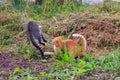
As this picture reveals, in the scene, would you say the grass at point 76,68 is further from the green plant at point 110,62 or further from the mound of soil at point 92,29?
the mound of soil at point 92,29

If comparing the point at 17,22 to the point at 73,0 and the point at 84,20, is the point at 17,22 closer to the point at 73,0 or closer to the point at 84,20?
the point at 84,20

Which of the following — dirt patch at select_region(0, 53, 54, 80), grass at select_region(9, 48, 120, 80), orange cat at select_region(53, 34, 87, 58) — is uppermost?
orange cat at select_region(53, 34, 87, 58)

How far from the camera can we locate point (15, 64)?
578 cm

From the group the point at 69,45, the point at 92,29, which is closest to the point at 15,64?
the point at 69,45

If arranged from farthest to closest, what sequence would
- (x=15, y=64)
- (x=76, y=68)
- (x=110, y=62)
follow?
(x=15, y=64), (x=110, y=62), (x=76, y=68)

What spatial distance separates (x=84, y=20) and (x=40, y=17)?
165cm

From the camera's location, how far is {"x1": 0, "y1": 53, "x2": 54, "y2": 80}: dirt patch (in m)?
5.38

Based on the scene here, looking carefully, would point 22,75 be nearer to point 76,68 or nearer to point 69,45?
point 76,68

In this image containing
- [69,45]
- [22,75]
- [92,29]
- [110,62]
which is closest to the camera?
[22,75]

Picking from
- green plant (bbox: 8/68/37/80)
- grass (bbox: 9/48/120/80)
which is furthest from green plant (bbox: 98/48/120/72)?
green plant (bbox: 8/68/37/80)

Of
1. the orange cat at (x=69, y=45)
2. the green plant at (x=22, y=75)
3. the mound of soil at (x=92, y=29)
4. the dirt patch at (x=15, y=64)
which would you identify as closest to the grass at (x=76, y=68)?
the green plant at (x=22, y=75)

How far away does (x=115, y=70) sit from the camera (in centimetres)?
516

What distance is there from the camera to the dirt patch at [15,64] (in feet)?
17.6

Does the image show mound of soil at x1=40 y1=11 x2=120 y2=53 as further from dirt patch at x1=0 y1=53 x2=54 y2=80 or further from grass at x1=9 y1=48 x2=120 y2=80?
dirt patch at x1=0 y1=53 x2=54 y2=80
